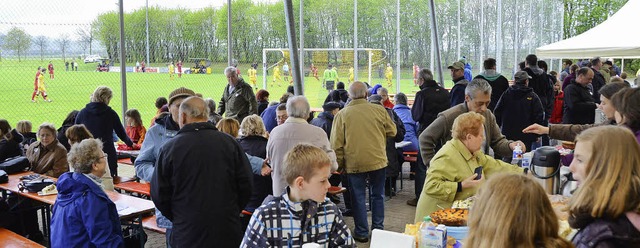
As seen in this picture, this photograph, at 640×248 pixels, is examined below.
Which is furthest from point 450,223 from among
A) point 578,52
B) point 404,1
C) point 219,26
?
point 404,1

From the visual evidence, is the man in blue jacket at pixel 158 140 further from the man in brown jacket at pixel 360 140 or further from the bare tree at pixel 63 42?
the bare tree at pixel 63 42

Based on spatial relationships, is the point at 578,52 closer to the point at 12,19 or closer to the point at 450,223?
the point at 450,223

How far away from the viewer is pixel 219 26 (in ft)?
30.0

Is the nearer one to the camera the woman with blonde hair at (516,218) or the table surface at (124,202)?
the woman with blonde hair at (516,218)

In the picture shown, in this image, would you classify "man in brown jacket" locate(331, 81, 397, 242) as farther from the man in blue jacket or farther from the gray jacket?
the gray jacket

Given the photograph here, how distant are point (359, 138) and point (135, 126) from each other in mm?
3671

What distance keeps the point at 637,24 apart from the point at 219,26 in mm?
5986

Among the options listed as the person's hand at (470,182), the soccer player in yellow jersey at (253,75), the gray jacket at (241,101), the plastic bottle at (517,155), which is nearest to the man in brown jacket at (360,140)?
the plastic bottle at (517,155)

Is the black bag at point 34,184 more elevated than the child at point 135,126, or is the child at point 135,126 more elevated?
the child at point 135,126

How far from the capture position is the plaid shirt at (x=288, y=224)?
93.9 inches

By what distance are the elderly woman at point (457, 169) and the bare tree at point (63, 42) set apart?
589 cm

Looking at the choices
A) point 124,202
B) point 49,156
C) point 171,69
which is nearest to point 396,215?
point 124,202

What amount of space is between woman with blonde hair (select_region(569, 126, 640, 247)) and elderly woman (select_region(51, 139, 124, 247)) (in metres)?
2.75

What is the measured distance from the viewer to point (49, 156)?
5.64 meters
